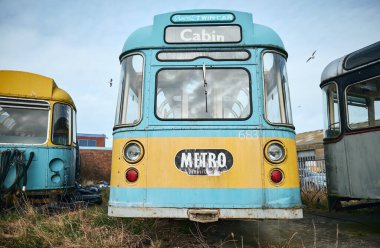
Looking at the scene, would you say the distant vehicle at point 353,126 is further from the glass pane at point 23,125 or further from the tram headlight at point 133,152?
the glass pane at point 23,125

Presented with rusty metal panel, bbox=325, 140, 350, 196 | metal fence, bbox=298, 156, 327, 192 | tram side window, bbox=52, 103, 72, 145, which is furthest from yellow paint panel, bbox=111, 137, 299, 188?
metal fence, bbox=298, 156, 327, 192

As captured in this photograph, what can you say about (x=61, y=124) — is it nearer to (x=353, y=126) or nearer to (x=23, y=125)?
(x=23, y=125)

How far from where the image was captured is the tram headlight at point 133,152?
3644mm

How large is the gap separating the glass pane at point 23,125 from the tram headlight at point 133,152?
3.56 meters

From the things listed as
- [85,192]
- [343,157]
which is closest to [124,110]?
[343,157]

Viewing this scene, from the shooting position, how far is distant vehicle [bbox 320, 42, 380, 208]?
16.0 ft

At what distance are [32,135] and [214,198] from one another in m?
4.67

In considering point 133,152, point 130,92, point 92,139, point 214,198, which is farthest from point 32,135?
point 92,139

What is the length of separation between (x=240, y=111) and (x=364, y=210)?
16.9 feet

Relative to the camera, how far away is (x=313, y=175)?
10062mm

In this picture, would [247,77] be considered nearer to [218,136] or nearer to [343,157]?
[218,136]

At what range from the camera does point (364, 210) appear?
6.99 metres

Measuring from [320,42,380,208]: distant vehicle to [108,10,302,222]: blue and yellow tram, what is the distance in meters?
1.99

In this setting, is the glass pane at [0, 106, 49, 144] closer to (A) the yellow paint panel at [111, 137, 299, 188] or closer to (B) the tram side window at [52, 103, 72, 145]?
(B) the tram side window at [52, 103, 72, 145]
